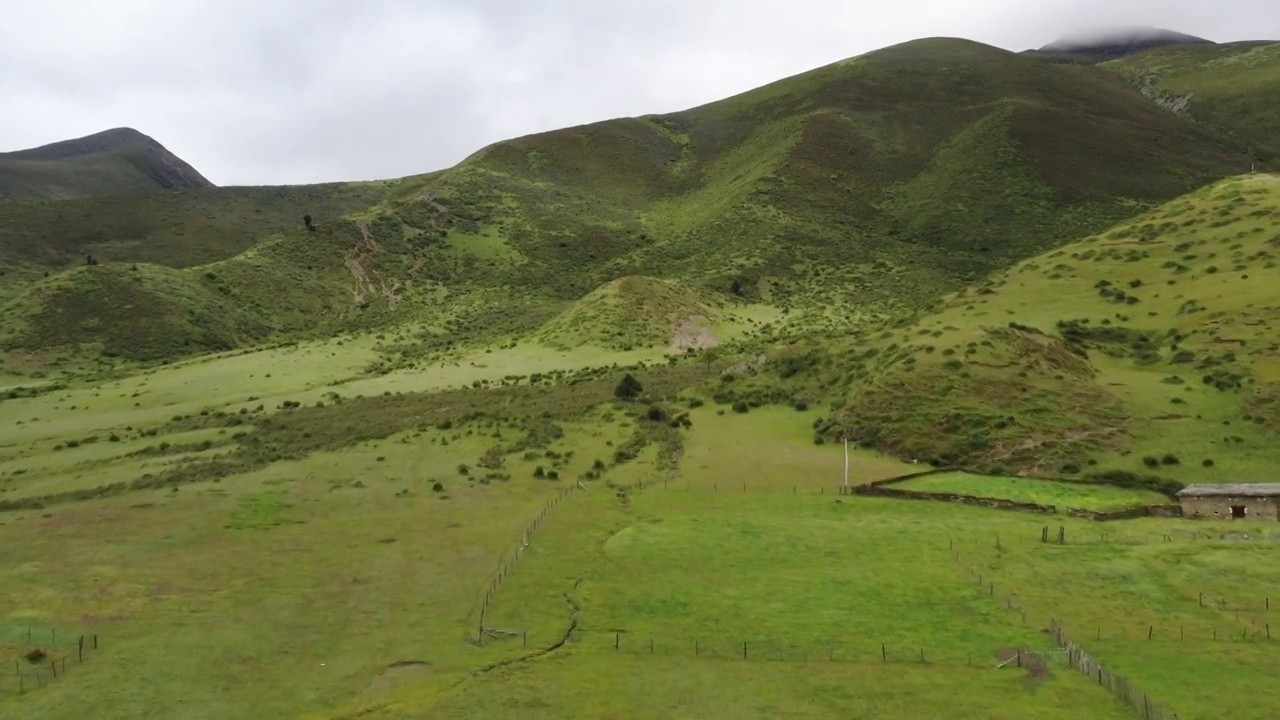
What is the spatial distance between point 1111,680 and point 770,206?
99.5 meters

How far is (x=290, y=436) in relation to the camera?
141ft

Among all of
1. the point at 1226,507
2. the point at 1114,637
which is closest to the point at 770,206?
the point at 1226,507

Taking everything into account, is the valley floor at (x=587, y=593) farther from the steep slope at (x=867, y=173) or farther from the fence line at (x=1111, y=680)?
the steep slope at (x=867, y=173)

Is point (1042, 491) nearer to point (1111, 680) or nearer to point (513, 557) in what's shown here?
point (1111, 680)

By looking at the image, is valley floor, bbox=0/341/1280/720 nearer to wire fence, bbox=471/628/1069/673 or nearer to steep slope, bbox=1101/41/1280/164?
wire fence, bbox=471/628/1069/673

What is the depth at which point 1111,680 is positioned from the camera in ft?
55.9

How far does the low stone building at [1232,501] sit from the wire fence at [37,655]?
32.7 m

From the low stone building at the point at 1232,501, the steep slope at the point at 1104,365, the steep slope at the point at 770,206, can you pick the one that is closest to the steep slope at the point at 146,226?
the steep slope at the point at 770,206

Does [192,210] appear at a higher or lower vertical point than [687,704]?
higher

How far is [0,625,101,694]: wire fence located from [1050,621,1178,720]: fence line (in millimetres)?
21017

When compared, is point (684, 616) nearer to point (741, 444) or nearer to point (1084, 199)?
point (741, 444)

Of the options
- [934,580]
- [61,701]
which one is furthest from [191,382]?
[934,580]

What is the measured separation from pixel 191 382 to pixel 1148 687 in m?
59.0

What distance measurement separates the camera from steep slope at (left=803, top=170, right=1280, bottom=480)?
36.5 metres
